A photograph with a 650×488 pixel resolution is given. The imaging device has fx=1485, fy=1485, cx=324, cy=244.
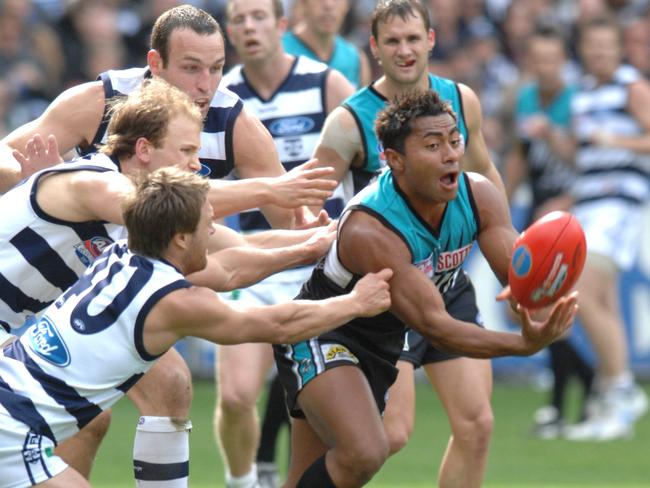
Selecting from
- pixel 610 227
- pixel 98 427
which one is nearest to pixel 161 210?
pixel 98 427

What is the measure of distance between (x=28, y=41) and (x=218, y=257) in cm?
737

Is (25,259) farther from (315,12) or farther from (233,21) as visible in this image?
(315,12)

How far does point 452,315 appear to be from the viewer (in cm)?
705

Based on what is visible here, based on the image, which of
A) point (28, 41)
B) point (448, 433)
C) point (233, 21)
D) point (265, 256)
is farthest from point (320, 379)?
point (28, 41)

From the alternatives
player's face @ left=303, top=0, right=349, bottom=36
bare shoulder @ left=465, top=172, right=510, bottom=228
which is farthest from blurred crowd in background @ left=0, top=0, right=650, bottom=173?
bare shoulder @ left=465, top=172, right=510, bottom=228

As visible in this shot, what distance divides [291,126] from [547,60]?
3.26 m

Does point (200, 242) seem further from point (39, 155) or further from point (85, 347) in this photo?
point (39, 155)

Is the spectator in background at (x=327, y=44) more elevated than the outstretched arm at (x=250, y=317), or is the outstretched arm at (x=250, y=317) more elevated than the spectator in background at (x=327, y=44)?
the spectator in background at (x=327, y=44)

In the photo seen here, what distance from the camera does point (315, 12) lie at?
355 inches

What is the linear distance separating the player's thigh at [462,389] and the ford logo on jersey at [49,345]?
2.35m

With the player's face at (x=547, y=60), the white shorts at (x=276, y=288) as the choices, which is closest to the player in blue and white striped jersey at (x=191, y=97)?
the white shorts at (x=276, y=288)

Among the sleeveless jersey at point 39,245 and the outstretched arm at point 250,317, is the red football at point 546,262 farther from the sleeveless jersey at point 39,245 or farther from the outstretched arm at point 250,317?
the sleeveless jersey at point 39,245

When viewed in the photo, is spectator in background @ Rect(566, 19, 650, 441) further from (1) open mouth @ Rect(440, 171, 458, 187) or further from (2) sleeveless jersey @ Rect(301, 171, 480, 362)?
(1) open mouth @ Rect(440, 171, 458, 187)

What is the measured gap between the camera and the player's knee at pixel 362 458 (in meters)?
6.00
